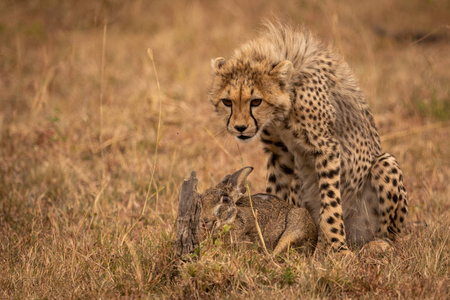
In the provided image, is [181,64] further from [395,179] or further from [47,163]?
[395,179]

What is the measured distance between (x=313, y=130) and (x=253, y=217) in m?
0.73

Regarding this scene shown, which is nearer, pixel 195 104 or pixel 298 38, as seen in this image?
pixel 298 38

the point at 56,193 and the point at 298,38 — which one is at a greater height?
the point at 298,38

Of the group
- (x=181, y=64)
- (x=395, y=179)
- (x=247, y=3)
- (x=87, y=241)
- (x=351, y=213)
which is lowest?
(x=87, y=241)

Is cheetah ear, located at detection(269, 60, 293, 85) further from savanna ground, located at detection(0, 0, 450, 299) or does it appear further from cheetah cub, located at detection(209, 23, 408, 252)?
savanna ground, located at detection(0, 0, 450, 299)

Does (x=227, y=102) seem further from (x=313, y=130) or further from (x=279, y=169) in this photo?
(x=279, y=169)

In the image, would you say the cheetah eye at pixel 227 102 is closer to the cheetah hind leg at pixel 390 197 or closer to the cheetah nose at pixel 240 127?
the cheetah nose at pixel 240 127

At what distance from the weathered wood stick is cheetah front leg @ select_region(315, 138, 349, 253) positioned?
3.60 feet

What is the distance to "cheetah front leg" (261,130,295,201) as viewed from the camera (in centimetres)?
455

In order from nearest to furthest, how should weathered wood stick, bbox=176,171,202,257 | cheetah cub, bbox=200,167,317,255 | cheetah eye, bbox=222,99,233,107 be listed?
weathered wood stick, bbox=176,171,202,257, cheetah cub, bbox=200,167,317,255, cheetah eye, bbox=222,99,233,107

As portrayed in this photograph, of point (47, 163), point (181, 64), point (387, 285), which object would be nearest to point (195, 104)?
point (181, 64)

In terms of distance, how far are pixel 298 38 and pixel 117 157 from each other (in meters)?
2.70

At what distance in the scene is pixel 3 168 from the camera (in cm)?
587

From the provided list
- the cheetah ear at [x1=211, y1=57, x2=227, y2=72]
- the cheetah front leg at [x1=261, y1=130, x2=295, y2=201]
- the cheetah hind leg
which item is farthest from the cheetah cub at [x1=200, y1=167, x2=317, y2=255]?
the cheetah ear at [x1=211, y1=57, x2=227, y2=72]
